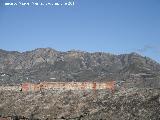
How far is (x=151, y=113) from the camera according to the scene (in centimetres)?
2195

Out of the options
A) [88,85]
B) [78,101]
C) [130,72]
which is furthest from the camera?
[130,72]

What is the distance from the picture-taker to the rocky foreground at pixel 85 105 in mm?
23078

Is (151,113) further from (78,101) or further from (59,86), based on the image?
(59,86)

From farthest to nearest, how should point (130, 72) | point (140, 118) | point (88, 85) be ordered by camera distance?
point (130, 72)
point (88, 85)
point (140, 118)

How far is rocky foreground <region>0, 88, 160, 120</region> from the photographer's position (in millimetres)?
23078

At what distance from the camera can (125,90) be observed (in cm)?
2733

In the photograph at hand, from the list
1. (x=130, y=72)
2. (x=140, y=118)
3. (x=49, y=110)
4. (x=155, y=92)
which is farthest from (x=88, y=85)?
(x=130, y=72)

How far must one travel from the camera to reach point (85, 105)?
26.2 m

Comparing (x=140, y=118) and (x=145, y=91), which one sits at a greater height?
(x=145, y=91)

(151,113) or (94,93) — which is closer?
(151,113)

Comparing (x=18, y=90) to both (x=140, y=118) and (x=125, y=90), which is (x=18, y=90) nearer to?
(x=125, y=90)

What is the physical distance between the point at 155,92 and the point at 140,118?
3761 mm

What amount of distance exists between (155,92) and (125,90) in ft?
9.88

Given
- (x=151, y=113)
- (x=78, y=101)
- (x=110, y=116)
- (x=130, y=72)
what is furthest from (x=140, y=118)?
(x=130, y=72)
